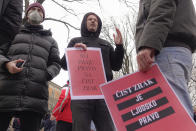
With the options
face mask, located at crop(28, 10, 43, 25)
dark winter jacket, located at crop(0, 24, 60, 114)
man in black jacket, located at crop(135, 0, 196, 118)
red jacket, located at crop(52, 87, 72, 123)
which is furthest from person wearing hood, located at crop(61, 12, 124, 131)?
red jacket, located at crop(52, 87, 72, 123)

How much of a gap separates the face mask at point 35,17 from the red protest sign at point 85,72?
74 cm

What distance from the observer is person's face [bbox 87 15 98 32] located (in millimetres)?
3059

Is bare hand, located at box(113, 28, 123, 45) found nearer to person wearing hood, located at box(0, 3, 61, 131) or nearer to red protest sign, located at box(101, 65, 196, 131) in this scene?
person wearing hood, located at box(0, 3, 61, 131)

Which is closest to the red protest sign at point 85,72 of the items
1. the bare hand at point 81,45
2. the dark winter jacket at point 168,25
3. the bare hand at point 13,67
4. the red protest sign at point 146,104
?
the bare hand at point 81,45

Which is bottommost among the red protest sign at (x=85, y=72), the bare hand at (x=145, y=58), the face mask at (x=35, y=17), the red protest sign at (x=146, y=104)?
the red protest sign at (x=146, y=104)

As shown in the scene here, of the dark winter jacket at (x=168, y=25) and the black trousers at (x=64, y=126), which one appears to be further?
the black trousers at (x=64, y=126)

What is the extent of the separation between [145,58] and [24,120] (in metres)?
1.58

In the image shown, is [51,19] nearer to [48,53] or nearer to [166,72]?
[48,53]

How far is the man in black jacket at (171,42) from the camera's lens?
170 cm

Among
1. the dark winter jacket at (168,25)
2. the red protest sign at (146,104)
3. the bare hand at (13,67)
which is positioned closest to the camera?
the red protest sign at (146,104)

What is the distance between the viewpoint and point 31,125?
2.58 m

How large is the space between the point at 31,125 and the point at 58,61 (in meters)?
0.87

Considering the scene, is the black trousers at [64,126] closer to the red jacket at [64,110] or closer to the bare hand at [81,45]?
the red jacket at [64,110]

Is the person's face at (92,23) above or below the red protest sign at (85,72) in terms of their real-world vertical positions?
above
